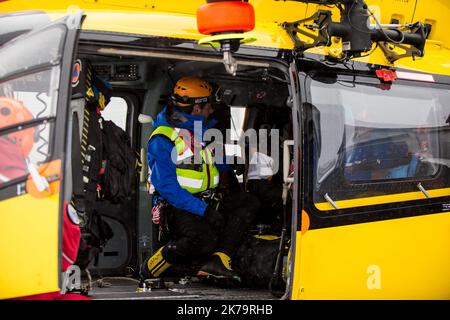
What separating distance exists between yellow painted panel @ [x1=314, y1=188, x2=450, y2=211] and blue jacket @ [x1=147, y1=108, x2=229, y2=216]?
1.18 meters

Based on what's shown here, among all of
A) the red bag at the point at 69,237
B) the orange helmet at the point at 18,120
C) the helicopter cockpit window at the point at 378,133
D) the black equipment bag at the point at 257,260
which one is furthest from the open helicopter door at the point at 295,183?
the orange helmet at the point at 18,120

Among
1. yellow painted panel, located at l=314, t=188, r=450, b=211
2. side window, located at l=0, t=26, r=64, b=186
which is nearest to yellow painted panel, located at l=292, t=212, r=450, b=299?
yellow painted panel, located at l=314, t=188, r=450, b=211

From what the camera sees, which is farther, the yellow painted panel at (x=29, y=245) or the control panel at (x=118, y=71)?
the control panel at (x=118, y=71)

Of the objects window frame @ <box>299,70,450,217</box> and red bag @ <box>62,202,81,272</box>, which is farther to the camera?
window frame @ <box>299,70,450,217</box>

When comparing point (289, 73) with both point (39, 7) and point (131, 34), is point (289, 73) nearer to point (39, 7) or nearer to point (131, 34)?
point (131, 34)

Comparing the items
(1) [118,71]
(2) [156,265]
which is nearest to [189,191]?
(2) [156,265]

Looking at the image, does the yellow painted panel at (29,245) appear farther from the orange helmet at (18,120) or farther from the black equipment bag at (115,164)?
the black equipment bag at (115,164)

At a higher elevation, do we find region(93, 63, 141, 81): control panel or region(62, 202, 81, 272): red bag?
region(93, 63, 141, 81): control panel

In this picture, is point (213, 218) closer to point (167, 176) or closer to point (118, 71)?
point (167, 176)

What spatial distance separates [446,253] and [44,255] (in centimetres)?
264

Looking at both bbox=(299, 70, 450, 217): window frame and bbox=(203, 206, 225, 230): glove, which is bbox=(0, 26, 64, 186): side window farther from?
bbox=(203, 206, 225, 230): glove

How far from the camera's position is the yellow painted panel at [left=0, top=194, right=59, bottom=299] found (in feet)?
11.5

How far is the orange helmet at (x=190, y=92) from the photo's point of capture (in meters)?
5.39

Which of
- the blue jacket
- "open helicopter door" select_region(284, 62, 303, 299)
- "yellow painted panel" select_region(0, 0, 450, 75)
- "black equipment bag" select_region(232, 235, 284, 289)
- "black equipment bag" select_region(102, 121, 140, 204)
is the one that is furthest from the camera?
the blue jacket
